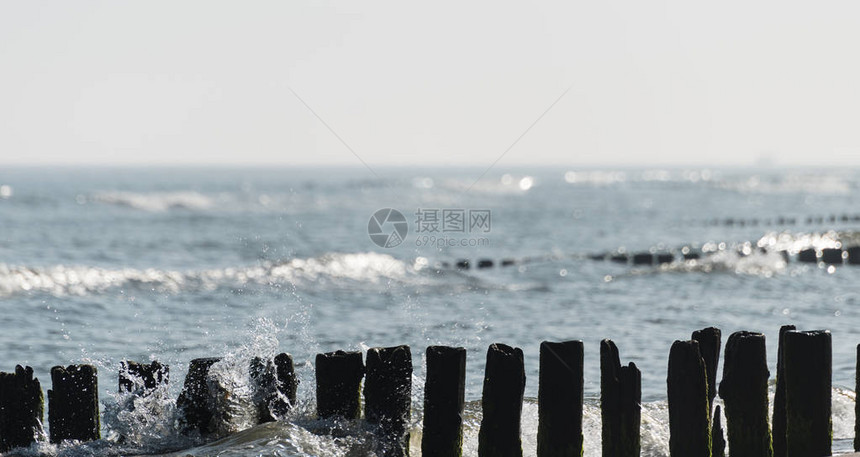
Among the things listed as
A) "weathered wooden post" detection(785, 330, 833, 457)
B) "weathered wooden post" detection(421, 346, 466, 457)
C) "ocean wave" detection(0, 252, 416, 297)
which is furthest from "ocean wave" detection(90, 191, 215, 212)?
"weathered wooden post" detection(785, 330, 833, 457)

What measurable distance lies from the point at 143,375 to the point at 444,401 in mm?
2550

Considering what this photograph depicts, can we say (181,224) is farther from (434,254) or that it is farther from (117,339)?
(117,339)

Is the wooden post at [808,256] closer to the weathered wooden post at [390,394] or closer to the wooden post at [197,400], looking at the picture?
the weathered wooden post at [390,394]

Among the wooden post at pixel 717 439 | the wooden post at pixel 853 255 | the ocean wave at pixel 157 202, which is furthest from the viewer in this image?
the ocean wave at pixel 157 202

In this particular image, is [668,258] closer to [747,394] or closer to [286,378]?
[747,394]

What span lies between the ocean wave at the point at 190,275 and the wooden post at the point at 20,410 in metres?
16.3

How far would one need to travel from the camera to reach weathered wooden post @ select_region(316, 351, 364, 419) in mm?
7238

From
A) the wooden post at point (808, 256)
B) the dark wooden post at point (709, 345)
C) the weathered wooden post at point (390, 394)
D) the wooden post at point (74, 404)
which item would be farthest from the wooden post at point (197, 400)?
the wooden post at point (808, 256)

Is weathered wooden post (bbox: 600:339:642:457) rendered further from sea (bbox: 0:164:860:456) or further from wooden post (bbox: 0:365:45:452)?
wooden post (bbox: 0:365:45:452)

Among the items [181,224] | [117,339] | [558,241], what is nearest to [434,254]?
[558,241]

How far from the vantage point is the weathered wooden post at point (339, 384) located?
7238mm

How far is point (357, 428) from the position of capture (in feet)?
24.0

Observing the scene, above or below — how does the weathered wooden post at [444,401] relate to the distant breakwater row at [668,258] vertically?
below

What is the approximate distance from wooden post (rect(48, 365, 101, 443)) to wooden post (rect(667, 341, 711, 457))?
430cm
